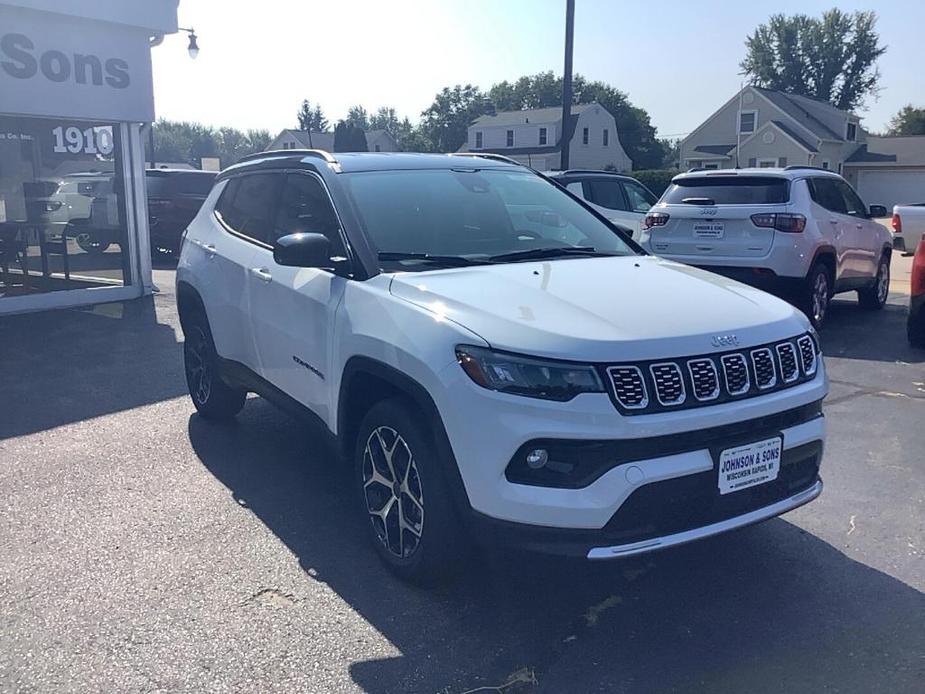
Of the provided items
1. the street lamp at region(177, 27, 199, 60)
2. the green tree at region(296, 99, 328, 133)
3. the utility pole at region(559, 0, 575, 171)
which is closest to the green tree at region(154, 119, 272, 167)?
the green tree at region(296, 99, 328, 133)

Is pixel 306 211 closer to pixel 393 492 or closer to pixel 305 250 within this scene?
pixel 305 250

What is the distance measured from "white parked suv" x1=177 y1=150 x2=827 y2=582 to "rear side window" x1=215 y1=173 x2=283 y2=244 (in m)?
0.24

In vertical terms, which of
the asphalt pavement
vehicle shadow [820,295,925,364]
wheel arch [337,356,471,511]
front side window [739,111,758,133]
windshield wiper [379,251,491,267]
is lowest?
the asphalt pavement

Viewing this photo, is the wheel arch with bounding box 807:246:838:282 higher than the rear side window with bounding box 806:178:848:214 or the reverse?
the reverse

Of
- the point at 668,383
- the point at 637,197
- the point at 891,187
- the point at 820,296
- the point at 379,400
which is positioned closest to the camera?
the point at 668,383

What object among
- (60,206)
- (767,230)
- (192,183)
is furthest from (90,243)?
(767,230)

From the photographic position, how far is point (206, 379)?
6.21 metres

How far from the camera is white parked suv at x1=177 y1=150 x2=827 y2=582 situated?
10.4 feet

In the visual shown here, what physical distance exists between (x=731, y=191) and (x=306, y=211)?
20.4 feet

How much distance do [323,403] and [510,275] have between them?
3.78 feet

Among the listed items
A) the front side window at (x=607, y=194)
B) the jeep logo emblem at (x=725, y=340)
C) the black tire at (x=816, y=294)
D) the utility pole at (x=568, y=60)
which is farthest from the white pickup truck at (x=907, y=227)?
the jeep logo emblem at (x=725, y=340)

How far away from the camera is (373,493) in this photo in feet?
13.1

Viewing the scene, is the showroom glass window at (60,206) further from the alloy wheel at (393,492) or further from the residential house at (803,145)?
the residential house at (803,145)

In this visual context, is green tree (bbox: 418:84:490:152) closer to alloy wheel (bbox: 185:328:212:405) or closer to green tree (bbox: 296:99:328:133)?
green tree (bbox: 296:99:328:133)
